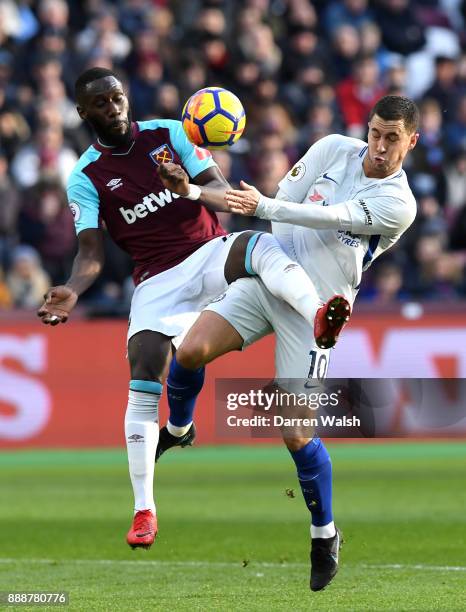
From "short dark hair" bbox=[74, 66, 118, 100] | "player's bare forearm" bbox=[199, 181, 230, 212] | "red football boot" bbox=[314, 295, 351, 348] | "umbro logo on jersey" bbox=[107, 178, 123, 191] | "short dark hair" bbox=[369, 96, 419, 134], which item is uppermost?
"short dark hair" bbox=[74, 66, 118, 100]

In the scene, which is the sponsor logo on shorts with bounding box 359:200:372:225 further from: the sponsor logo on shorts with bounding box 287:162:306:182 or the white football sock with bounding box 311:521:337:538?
the white football sock with bounding box 311:521:337:538

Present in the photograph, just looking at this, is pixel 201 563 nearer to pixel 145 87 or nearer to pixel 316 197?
pixel 316 197

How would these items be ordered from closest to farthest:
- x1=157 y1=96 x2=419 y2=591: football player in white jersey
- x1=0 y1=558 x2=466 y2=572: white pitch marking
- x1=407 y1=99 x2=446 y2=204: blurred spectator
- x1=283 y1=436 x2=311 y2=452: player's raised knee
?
1. x1=157 y1=96 x2=419 y2=591: football player in white jersey
2. x1=283 y1=436 x2=311 y2=452: player's raised knee
3. x1=0 y1=558 x2=466 y2=572: white pitch marking
4. x1=407 y1=99 x2=446 y2=204: blurred spectator

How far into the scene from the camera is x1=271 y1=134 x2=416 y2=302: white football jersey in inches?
337

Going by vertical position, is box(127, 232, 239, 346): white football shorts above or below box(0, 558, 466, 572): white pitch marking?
above

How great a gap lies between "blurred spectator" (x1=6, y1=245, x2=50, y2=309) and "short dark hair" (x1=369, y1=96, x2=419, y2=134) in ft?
29.4

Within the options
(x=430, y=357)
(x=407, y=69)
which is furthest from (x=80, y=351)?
(x=407, y=69)

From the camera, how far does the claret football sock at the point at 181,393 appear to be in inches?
366

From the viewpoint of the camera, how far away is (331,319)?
788 cm

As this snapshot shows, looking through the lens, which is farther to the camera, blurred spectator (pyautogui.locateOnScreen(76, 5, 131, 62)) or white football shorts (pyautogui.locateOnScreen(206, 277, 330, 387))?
blurred spectator (pyautogui.locateOnScreen(76, 5, 131, 62))

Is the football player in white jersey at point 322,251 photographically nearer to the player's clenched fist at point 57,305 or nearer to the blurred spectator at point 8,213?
the player's clenched fist at point 57,305

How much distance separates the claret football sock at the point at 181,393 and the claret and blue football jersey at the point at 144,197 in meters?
0.69

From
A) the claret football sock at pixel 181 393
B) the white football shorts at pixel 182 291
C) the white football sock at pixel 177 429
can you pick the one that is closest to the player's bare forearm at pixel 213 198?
the white football shorts at pixel 182 291

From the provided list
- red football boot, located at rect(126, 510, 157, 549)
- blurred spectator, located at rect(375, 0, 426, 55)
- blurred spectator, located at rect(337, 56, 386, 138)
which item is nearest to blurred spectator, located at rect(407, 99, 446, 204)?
blurred spectator, located at rect(337, 56, 386, 138)
